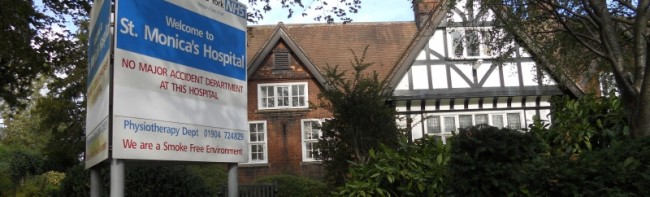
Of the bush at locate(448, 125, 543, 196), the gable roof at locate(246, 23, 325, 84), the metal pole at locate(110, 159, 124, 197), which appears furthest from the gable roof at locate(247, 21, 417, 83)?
the metal pole at locate(110, 159, 124, 197)

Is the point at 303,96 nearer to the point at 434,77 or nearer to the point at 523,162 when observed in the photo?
the point at 434,77

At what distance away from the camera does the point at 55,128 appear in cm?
2923

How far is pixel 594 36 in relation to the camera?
10.5 metres

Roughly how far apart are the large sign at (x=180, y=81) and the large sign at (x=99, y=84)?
0.51 ft

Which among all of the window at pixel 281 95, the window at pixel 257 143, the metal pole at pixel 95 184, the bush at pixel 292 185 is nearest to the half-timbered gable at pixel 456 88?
the window at pixel 281 95

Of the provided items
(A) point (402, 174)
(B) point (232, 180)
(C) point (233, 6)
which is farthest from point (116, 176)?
(A) point (402, 174)

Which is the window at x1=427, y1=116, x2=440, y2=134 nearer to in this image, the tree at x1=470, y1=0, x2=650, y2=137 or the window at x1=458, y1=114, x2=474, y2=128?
the window at x1=458, y1=114, x2=474, y2=128

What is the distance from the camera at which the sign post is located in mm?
4578

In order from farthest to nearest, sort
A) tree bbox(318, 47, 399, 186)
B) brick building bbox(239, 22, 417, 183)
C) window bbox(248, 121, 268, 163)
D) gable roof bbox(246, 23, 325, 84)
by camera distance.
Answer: gable roof bbox(246, 23, 325, 84)
window bbox(248, 121, 268, 163)
brick building bbox(239, 22, 417, 183)
tree bbox(318, 47, 399, 186)

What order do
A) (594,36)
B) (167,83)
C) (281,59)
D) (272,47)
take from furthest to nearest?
1. (281,59)
2. (272,47)
3. (594,36)
4. (167,83)

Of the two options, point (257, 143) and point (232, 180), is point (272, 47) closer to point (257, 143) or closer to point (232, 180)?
point (257, 143)

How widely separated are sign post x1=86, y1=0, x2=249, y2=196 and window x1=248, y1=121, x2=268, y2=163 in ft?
63.1

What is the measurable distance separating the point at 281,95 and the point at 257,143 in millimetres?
2278

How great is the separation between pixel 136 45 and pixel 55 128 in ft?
89.4
